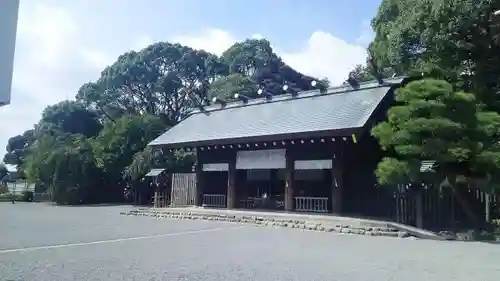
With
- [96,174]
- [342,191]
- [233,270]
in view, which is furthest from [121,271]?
[96,174]

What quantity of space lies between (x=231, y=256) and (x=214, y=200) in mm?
12744

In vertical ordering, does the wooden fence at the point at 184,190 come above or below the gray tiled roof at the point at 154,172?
below

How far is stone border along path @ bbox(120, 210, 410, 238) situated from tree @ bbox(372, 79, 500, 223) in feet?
4.79

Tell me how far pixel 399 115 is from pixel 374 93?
4193mm

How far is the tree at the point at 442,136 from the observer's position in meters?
12.9

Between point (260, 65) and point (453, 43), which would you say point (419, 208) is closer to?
point (453, 43)

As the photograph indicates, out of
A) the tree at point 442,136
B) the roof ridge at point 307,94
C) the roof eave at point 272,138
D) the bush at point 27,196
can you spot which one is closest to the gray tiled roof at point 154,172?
the roof ridge at point 307,94

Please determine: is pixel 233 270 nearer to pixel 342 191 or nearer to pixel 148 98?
pixel 342 191

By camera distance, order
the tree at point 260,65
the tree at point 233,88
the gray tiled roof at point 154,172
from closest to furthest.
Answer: the gray tiled roof at point 154,172
the tree at point 233,88
the tree at point 260,65

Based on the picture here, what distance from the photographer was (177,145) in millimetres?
21531

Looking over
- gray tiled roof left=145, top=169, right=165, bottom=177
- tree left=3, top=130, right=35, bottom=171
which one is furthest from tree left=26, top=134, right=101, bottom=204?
tree left=3, top=130, right=35, bottom=171

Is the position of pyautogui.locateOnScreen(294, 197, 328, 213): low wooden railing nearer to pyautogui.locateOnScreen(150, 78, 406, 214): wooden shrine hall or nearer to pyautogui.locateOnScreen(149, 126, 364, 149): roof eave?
pyautogui.locateOnScreen(150, 78, 406, 214): wooden shrine hall

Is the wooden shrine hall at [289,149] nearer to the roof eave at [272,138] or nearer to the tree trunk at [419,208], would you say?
the roof eave at [272,138]

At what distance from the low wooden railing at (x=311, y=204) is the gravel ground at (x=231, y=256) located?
4234 millimetres
